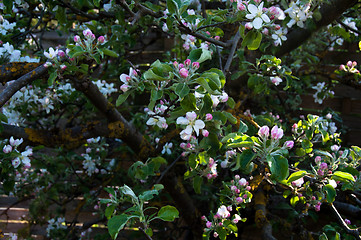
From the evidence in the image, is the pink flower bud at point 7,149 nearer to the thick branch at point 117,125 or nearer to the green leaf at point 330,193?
the thick branch at point 117,125

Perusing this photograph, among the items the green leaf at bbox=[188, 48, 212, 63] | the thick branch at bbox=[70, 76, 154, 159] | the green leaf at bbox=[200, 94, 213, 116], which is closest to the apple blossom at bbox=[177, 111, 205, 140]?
the green leaf at bbox=[200, 94, 213, 116]

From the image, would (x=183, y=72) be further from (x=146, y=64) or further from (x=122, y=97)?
(x=146, y=64)

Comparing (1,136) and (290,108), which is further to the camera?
(290,108)

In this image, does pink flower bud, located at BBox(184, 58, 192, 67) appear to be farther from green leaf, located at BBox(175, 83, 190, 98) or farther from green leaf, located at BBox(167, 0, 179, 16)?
green leaf, located at BBox(167, 0, 179, 16)

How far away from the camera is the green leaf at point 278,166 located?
0.78 meters

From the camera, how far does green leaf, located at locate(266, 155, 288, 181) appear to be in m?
0.78

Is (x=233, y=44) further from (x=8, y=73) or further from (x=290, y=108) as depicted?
(x=290, y=108)

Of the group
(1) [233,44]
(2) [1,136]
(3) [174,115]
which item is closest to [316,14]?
(1) [233,44]

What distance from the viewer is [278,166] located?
79cm

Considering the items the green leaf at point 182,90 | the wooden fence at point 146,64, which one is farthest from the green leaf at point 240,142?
the wooden fence at point 146,64

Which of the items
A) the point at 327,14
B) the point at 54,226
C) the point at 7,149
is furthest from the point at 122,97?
the point at 54,226

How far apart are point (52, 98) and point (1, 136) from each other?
301 mm

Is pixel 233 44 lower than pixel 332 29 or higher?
higher

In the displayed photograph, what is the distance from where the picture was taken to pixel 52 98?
5.57ft
